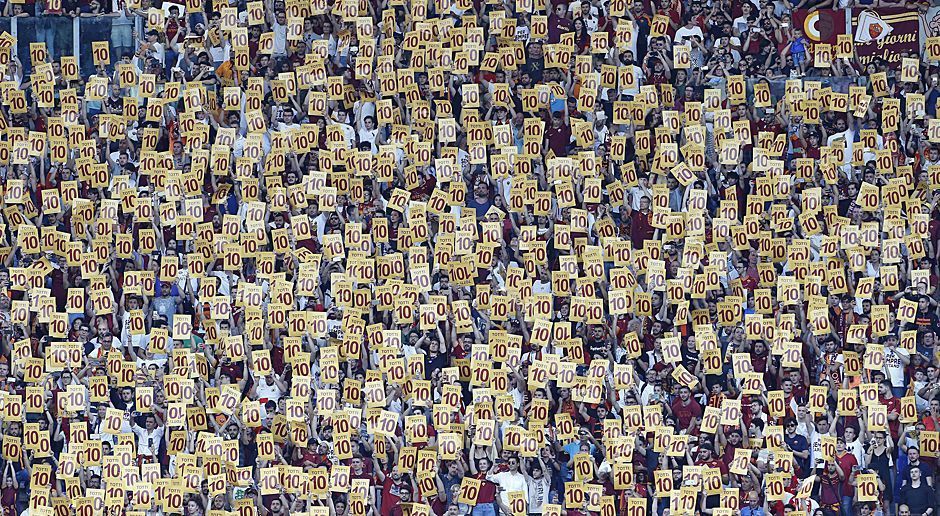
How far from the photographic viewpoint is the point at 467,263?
10516 millimetres

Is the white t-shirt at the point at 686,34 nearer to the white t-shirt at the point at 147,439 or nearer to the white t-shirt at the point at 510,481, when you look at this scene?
the white t-shirt at the point at 510,481

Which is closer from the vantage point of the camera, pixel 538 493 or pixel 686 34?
pixel 538 493

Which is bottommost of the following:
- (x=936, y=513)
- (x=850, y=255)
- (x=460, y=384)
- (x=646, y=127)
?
(x=936, y=513)

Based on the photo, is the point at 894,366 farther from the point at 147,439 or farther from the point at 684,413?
the point at 147,439

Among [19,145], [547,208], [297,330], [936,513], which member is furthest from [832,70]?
[19,145]

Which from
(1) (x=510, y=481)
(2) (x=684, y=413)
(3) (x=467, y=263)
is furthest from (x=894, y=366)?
(3) (x=467, y=263)

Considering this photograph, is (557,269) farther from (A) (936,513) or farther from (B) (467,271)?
(A) (936,513)

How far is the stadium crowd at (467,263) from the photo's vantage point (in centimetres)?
1013

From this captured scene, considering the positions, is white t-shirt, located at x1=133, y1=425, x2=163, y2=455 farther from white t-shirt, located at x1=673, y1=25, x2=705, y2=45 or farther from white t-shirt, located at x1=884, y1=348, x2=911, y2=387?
white t-shirt, located at x1=884, y1=348, x2=911, y2=387

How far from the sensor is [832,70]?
10750 mm

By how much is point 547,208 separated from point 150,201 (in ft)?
7.76

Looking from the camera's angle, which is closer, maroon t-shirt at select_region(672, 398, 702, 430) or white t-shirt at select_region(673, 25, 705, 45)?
maroon t-shirt at select_region(672, 398, 702, 430)

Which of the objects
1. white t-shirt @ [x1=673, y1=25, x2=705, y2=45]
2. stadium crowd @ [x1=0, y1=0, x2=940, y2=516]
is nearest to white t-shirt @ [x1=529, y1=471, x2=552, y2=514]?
stadium crowd @ [x1=0, y1=0, x2=940, y2=516]

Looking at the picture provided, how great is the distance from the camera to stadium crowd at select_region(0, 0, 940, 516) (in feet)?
33.2
